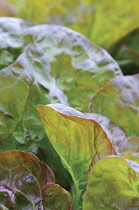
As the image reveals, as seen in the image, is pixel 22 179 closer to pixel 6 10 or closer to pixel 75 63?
pixel 75 63

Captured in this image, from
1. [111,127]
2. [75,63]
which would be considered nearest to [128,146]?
[111,127]

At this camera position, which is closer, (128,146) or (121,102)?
(128,146)

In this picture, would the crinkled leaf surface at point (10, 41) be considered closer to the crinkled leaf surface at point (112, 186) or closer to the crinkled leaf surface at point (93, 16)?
the crinkled leaf surface at point (93, 16)

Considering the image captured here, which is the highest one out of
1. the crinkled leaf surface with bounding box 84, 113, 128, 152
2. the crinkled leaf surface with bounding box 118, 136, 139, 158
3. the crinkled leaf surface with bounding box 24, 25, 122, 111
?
the crinkled leaf surface with bounding box 24, 25, 122, 111

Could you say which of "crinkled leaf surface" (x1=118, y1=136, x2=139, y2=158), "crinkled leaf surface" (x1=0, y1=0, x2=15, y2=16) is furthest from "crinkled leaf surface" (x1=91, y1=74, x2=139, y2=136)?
"crinkled leaf surface" (x1=0, y1=0, x2=15, y2=16)

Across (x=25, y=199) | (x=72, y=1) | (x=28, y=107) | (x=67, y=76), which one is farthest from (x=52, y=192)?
(x=72, y=1)

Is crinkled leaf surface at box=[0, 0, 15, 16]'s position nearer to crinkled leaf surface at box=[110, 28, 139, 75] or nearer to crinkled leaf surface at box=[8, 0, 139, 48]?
crinkled leaf surface at box=[8, 0, 139, 48]
